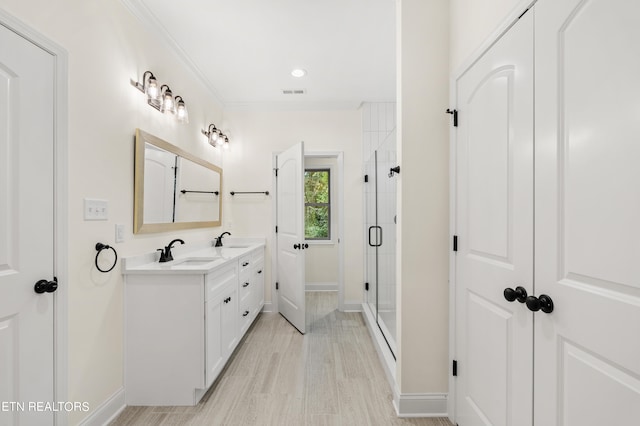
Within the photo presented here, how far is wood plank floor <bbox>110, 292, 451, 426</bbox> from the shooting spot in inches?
66.9

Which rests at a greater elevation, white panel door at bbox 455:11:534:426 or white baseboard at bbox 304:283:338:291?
white panel door at bbox 455:11:534:426

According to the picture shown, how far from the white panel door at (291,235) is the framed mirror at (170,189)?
79cm

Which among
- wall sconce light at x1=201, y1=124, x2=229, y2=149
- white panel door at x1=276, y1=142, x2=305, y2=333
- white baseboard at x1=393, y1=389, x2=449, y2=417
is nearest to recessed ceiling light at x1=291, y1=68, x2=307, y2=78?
white panel door at x1=276, y1=142, x2=305, y2=333

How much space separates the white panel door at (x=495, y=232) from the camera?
110cm

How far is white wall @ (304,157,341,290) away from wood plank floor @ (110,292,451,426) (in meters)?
2.00

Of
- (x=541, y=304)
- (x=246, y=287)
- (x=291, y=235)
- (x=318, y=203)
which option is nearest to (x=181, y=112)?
(x=291, y=235)

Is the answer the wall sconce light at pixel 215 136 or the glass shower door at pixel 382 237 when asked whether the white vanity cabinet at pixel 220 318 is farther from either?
the wall sconce light at pixel 215 136

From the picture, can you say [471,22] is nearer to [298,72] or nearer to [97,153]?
[298,72]

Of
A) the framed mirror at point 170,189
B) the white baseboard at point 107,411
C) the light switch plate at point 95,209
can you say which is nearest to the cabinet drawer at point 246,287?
the framed mirror at point 170,189

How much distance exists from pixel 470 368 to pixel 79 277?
2118 mm

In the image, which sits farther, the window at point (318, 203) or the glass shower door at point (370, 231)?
the window at point (318, 203)

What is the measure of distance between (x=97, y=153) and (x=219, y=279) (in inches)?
43.6

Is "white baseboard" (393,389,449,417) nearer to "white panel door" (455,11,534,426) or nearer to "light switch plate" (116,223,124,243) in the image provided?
"white panel door" (455,11,534,426)

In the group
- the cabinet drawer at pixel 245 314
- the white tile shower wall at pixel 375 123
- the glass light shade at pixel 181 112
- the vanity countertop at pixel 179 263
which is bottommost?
the cabinet drawer at pixel 245 314
